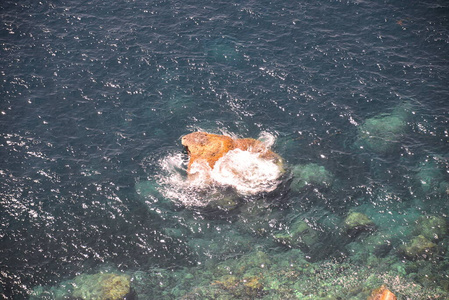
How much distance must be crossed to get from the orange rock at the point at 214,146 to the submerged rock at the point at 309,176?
2442 mm

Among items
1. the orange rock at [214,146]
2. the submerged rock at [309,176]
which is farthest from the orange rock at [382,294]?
the orange rock at [214,146]

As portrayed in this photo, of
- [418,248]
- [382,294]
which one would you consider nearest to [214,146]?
[382,294]

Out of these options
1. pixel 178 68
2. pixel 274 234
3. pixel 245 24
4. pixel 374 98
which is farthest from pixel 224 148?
pixel 245 24

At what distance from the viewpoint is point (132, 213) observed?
120 ft

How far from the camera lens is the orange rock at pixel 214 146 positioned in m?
39.9

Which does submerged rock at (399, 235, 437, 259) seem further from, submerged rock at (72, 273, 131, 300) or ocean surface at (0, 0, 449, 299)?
submerged rock at (72, 273, 131, 300)

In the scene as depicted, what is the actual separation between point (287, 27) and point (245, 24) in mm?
6061

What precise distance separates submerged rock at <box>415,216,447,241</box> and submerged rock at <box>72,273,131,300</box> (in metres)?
26.0

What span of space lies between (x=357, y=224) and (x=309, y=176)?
6826 mm

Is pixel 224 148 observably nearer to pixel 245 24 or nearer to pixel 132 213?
pixel 132 213

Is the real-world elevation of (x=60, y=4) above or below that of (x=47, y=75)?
above

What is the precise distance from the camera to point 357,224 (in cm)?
3491

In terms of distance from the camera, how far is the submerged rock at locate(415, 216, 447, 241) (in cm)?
3347

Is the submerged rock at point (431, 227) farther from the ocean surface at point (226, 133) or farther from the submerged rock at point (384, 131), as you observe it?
the submerged rock at point (384, 131)
